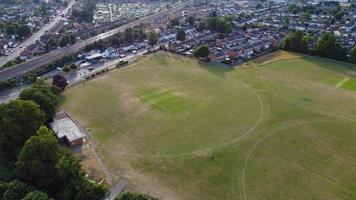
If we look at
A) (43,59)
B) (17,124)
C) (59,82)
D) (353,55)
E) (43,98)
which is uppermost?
(353,55)

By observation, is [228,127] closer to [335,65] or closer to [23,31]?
[335,65]

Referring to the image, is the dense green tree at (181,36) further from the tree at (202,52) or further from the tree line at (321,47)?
the tree line at (321,47)

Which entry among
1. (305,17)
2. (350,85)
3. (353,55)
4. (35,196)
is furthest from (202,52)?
(35,196)

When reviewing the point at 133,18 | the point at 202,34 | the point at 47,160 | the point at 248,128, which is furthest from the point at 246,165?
the point at 133,18

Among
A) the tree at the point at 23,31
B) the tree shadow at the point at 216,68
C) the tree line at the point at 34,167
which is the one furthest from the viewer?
the tree at the point at 23,31

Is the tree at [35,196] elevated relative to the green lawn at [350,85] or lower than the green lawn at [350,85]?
elevated

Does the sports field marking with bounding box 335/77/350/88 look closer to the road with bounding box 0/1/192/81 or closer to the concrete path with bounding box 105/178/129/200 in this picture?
the concrete path with bounding box 105/178/129/200

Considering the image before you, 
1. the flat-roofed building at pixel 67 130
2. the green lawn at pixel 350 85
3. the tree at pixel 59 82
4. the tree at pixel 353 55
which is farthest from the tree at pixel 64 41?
the tree at pixel 353 55
